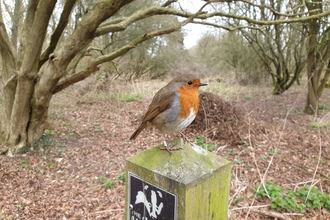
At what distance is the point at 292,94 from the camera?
1197cm

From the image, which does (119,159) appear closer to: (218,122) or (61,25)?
(218,122)

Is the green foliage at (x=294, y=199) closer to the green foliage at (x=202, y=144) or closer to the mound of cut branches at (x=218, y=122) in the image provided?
the green foliage at (x=202, y=144)

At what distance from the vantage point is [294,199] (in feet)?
9.84

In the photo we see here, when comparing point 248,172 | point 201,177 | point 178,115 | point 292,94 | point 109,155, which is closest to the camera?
point 201,177

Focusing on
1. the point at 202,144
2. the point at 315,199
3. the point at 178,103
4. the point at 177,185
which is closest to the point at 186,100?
the point at 178,103

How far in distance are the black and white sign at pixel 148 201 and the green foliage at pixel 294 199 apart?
75.9 inches

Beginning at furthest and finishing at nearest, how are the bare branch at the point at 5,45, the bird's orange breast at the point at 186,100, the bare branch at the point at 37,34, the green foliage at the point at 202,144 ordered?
1. the green foliage at the point at 202,144
2. the bare branch at the point at 5,45
3. the bare branch at the point at 37,34
4. the bird's orange breast at the point at 186,100

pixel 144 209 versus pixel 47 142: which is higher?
pixel 144 209

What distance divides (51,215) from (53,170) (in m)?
1.30

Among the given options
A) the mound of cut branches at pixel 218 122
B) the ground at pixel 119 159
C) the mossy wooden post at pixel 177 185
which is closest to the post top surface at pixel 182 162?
the mossy wooden post at pixel 177 185

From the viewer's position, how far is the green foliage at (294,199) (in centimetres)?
287

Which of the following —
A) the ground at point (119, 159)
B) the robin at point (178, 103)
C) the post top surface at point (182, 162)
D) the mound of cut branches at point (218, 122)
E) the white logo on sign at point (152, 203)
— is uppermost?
the robin at point (178, 103)

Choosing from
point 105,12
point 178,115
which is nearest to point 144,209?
point 178,115

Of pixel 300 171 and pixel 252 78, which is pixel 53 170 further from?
pixel 252 78
